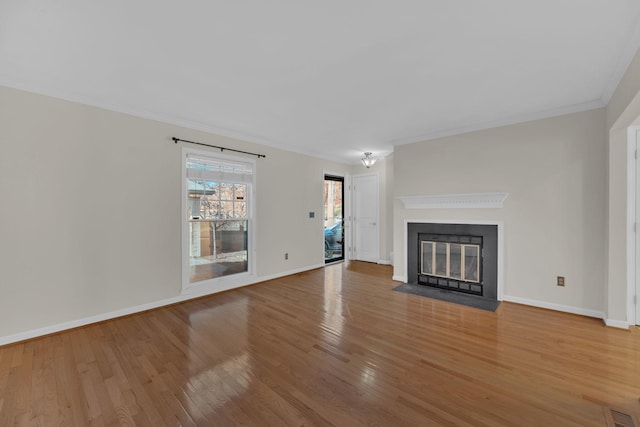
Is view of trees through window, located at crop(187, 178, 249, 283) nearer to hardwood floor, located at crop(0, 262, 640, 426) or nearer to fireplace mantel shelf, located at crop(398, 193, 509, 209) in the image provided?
hardwood floor, located at crop(0, 262, 640, 426)

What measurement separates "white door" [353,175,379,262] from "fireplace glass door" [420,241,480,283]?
1.95 m

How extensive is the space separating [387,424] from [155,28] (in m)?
3.03

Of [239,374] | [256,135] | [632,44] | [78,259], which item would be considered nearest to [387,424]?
[239,374]

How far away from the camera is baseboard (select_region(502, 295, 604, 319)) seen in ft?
10.0

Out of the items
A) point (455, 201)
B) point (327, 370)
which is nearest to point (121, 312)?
point (327, 370)

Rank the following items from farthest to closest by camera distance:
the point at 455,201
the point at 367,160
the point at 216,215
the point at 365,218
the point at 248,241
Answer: the point at 365,218, the point at 367,160, the point at 248,241, the point at 216,215, the point at 455,201

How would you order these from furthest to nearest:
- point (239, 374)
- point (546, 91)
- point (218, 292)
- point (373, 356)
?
1. point (218, 292)
2. point (546, 91)
3. point (373, 356)
4. point (239, 374)

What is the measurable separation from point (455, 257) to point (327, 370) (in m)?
2.91

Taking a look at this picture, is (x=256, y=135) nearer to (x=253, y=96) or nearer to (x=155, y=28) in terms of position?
(x=253, y=96)

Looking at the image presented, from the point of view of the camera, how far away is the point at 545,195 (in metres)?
3.32

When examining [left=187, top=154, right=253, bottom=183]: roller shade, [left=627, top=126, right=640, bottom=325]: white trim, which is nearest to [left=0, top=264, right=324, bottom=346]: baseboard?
[left=187, top=154, right=253, bottom=183]: roller shade

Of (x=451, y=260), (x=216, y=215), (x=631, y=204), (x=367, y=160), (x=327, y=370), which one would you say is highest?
(x=367, y=160)

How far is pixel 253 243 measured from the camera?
4504 millimetres

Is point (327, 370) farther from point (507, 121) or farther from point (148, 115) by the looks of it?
point (507, 121)
